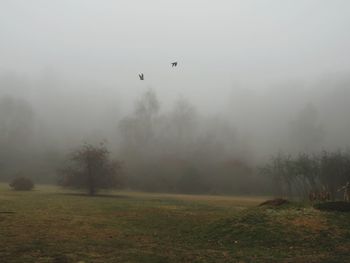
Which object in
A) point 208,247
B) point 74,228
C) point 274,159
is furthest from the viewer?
point 274,159

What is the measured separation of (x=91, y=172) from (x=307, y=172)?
168ft

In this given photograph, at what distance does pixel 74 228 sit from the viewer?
27.1 meters

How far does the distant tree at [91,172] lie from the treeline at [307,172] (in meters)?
42.5

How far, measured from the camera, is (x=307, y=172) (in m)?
96.6

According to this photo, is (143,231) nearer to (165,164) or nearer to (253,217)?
(253,217)

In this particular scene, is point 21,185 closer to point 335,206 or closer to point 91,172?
point 91,172

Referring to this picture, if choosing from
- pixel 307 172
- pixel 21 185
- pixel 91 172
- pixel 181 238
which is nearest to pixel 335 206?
pixel 181 238

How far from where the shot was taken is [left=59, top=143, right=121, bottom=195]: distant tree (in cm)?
7462

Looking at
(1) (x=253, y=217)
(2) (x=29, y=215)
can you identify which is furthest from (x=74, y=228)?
(1) (x=253, y=217)

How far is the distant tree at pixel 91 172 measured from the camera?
74625mm

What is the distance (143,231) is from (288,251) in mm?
10366

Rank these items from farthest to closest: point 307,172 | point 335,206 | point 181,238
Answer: point 307,172 < point 335,206 < point 181,238

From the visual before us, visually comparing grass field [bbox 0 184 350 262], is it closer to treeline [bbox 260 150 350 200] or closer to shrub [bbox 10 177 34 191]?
shrub [bbox 10 177 34 191]

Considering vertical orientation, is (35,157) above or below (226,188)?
above
